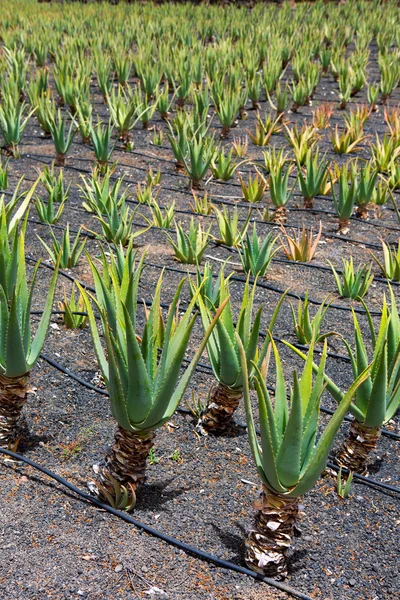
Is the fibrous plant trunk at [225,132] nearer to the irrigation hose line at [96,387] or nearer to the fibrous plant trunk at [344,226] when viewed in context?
the fibrous plant trunk at [344,226]

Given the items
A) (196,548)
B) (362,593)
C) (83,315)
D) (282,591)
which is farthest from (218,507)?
(83,315)

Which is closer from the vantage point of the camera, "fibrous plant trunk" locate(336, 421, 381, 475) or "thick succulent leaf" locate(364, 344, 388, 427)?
"thick succulent leaf" locate(364, 344, 388, 427)

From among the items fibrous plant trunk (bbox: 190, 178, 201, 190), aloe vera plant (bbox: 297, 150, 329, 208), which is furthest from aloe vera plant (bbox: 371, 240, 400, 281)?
fibrous plant trunk (bbox: 190, 178, 201, 190)

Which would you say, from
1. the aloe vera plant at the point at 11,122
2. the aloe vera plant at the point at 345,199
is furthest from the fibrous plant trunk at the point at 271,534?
the aloe vera plant at the point at 11,122

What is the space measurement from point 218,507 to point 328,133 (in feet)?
15.2

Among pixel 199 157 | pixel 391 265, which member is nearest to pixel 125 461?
pixel 391 265

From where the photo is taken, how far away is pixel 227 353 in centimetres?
195

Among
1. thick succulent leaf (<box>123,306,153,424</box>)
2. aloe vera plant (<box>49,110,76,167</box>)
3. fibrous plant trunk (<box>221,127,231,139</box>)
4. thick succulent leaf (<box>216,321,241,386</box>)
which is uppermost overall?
thick succulent leaf (<box>123,306,153,424</box>)

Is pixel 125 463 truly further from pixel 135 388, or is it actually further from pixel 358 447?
pixel 358 447

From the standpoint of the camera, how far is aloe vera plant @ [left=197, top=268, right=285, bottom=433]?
1.93 meters

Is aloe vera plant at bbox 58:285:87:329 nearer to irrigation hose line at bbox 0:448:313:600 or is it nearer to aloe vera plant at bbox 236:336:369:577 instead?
irrigation hose line at bbox 0:448:313:600

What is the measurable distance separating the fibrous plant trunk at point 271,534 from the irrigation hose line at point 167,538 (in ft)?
0.09

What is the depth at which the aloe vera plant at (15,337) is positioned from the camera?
181 centimetres

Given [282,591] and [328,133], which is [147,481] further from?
[328,133]
